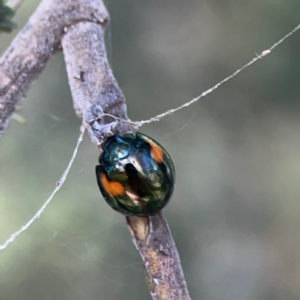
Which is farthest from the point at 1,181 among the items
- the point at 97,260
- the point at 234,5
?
the point at 234,5

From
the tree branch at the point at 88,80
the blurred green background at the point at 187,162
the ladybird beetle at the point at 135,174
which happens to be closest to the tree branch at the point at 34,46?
the tree branch at the point at 88,80

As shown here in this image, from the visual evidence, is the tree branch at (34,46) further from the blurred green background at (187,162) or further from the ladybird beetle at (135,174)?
the blurred green background at (187,162)

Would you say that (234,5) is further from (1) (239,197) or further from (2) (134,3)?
(1) (239,197)

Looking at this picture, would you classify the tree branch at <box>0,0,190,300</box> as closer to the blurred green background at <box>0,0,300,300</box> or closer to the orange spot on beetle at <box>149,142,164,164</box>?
the orange spot on beetle at <box>149,142,164,164</box>

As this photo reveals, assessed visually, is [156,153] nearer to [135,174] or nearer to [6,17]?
[135,174]

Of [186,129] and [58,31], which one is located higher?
[58,31]

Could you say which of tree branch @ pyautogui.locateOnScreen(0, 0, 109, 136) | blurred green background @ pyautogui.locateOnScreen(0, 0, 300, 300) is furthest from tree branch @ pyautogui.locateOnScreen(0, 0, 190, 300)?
blurred green background @ pyautogui.locateOnScreen(0, 0, 300, 300)

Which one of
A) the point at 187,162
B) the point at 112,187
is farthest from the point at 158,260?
the point at 187,162
